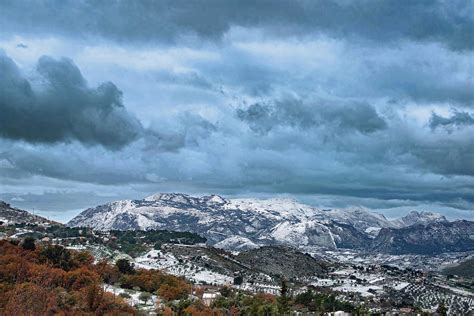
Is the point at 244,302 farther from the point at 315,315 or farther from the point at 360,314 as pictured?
the point at 360,314

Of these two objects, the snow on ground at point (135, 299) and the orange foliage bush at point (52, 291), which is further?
the snow on ground at point (135, 299)

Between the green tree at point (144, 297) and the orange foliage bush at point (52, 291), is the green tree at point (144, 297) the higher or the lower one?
the lower one

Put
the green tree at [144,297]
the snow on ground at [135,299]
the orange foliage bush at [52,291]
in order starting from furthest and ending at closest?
the green tree at [144,297], the snow on ground at [135,299], the orange foliage bush at [52,291]

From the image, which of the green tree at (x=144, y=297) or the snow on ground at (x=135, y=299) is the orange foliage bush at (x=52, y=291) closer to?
the snow on ground at (x=135, y=299)

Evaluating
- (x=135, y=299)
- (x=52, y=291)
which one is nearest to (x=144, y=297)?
(x=135, y=299)

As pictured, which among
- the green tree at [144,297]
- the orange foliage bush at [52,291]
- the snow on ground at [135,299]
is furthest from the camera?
the green tree at [144,297]

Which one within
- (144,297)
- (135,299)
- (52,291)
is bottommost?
(135,299)

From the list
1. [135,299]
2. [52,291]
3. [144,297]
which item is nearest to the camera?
[52,291]

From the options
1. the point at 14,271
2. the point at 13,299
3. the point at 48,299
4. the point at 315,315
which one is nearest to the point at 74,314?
the point at 48,299

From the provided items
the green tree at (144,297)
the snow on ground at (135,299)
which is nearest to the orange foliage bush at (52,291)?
the snow on ground at (135,299)

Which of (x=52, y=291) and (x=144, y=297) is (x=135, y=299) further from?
(x=52, y=291)

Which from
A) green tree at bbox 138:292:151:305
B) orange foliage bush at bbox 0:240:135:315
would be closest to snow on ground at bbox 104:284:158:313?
green tree at bbox 138:292:151:305
